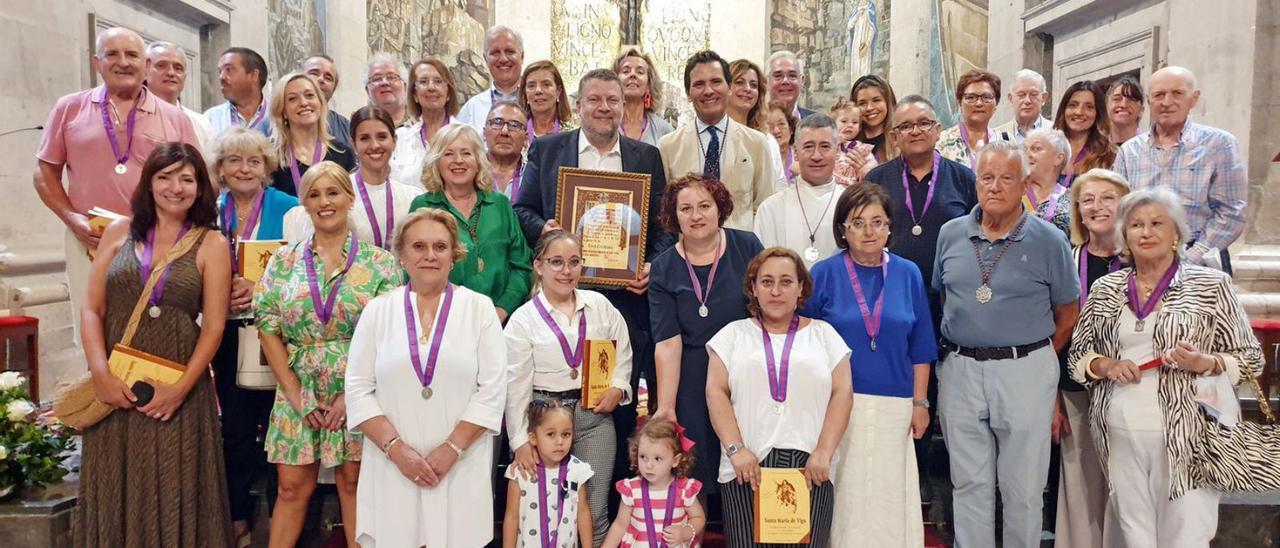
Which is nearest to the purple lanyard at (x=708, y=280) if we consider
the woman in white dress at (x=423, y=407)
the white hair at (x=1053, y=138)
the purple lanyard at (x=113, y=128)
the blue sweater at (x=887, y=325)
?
the blue sweater at (x=887, y=325)

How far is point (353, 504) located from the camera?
4828mm

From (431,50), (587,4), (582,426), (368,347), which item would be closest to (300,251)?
(368,347)

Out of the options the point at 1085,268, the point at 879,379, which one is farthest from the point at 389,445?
the point at 1085,268

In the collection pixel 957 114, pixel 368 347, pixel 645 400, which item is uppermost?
pixel 957 114

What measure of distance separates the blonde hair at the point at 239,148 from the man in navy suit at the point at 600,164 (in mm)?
1446

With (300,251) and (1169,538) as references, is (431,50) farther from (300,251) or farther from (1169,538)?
(1169,538)

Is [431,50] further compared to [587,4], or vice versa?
[587,4]

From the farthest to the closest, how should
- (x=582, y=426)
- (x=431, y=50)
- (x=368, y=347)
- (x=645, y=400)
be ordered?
1. (x=431, y=50)
2. (x=645, y=400)
3. (x=582, y=426)
4. (x=368, y=347)

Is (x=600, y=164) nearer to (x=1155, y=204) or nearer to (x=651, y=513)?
(x=651, y=513)

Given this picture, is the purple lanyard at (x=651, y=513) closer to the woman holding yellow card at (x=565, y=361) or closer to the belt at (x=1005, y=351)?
the woman holding yellow card at (x=565, y=361)

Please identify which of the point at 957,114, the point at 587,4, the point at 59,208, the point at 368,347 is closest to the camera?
the point at 368,347

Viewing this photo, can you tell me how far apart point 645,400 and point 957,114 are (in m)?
8.12

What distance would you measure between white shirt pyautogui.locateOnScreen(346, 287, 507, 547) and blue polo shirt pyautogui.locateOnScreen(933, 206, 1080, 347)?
242 centimetres

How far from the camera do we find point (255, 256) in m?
4.97
